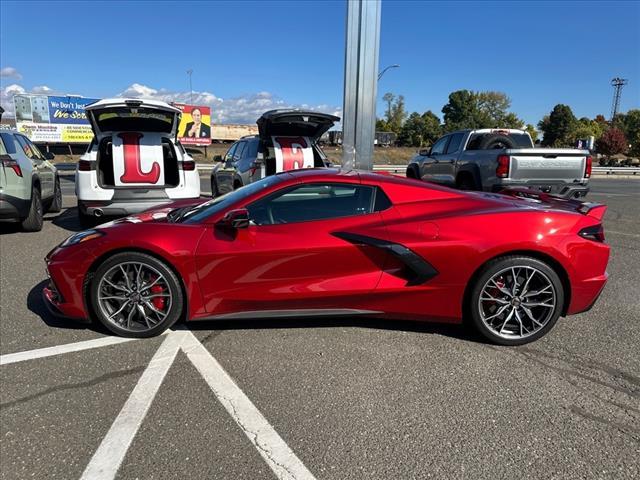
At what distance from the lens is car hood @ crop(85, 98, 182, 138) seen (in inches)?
265

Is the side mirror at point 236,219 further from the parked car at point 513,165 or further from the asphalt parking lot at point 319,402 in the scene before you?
the parked car at point 513,165

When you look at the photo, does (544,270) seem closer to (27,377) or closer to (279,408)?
(279,408)

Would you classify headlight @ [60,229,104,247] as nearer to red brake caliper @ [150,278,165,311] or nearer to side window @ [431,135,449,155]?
red brake caliper @ [150,278,165,311]

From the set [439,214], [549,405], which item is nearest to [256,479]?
[549,405]

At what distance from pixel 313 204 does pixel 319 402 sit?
1.53m

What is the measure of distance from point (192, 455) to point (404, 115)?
9756cm

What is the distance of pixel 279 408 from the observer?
2.65 metres

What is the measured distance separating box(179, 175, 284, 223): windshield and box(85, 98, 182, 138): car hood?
12.0ft

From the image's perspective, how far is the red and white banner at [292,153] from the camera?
8.63 m

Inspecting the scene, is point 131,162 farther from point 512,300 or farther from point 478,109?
point 478,109

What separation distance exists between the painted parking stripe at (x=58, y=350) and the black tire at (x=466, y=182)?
24.9 ft

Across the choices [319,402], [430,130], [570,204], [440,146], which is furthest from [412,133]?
[319,402]

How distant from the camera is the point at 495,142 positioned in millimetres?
9914

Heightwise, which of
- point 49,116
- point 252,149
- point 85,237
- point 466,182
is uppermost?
point 49,116
